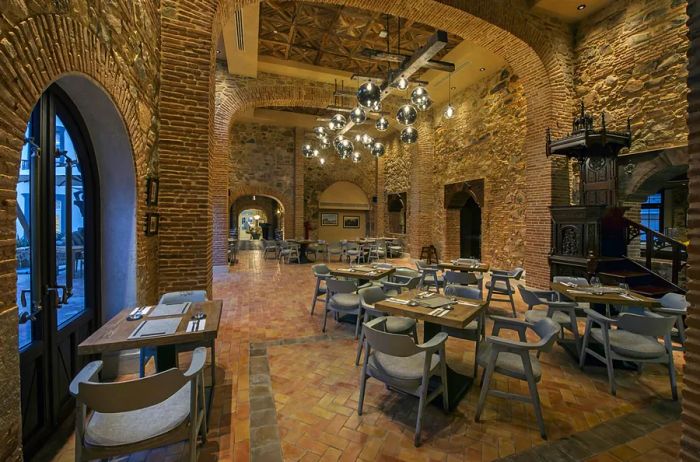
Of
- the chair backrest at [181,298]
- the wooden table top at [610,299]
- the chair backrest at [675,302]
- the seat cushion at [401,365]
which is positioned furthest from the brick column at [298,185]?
the chair backrest at [675,302]

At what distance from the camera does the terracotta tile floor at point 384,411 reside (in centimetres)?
193

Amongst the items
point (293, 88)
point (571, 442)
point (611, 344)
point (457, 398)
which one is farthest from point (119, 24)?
point (293, 88)

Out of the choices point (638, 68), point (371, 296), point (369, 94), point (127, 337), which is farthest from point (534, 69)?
point (127, 337)

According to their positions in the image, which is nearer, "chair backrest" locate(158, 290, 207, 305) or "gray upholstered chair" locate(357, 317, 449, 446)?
"gray upholstered chair" locate(357, 317, 449, 446)

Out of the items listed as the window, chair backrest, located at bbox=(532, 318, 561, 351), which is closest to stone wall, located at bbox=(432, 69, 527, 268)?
chair backrest, located at bbox=(532, 318, 561, 351)

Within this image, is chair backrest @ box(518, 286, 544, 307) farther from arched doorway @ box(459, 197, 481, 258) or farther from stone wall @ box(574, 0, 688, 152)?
arched doorway @ box(459, 197, 481, 258)

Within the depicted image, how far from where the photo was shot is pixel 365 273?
172 inches

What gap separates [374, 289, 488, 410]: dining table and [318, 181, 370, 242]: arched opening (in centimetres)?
1105

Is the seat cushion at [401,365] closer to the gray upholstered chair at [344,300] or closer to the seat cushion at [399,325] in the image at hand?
the seat cushion at [399,325]

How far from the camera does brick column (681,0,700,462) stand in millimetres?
1275

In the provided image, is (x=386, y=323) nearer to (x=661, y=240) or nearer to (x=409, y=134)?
(x=409, y=134)

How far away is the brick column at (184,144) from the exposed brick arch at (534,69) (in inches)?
146

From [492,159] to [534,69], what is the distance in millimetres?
2315

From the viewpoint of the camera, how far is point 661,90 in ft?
16.4
